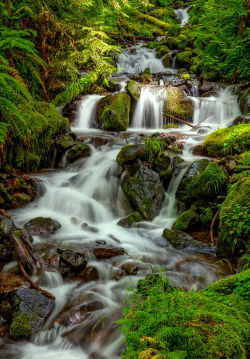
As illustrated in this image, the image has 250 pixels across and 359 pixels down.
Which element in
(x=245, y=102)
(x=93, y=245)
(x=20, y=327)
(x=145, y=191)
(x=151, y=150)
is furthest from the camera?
(x=245, y=102)

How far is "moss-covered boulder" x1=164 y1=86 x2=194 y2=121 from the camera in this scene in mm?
10102

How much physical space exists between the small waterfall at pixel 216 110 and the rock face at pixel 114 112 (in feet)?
9.01

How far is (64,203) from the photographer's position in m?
6.30

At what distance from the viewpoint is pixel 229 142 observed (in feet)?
19.9

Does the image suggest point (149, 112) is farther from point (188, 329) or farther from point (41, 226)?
point (188, 329)

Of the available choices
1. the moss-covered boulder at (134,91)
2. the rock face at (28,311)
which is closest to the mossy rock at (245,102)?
the moss-covered boulder at (134,91)

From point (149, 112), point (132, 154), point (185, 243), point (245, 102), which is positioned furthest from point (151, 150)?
point (245, 102)

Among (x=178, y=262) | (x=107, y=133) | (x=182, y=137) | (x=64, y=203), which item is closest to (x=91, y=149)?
(x=107, y=133)

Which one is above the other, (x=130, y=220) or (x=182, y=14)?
(x=182, y=14)

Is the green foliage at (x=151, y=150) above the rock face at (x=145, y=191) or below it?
above

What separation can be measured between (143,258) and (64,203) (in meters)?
2.59

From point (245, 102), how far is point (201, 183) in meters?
5.91

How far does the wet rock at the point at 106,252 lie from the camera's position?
445 centimetres

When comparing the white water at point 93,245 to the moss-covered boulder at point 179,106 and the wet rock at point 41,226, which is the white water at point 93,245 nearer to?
the wet rock at point 41,226
